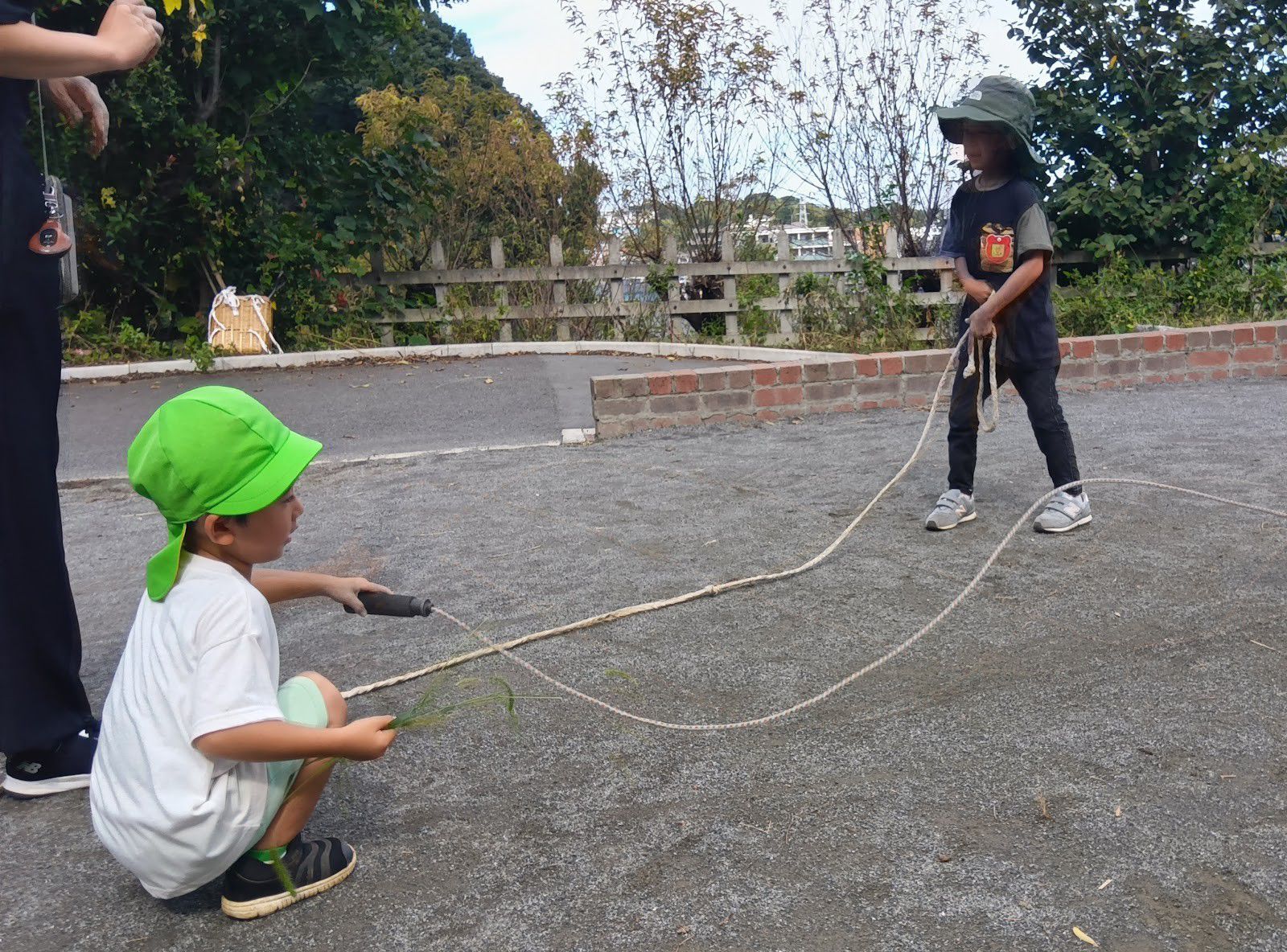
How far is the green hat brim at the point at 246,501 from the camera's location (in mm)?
1997

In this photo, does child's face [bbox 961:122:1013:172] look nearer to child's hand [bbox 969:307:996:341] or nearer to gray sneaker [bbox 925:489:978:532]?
child's hand [bbox 969:307:996:341]

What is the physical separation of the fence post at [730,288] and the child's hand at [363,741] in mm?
10422

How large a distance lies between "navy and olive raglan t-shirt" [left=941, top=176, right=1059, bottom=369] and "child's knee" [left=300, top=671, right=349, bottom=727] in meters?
3.16

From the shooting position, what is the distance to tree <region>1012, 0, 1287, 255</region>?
1118cm

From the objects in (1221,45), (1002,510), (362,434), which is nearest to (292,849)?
(1002,510)

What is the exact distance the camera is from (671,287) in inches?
487

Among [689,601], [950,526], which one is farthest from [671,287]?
[689,601]

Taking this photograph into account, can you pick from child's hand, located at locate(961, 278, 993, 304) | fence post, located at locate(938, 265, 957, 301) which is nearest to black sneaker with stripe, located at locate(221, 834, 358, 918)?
child's hand, located at locate(961, 278, 993, 304)

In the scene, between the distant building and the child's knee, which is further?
the distant building

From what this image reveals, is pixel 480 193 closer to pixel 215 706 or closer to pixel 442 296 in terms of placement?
pixel 442 296

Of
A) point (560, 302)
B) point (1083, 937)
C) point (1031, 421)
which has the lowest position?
point (1083, 937)

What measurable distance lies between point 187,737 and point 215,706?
97mm

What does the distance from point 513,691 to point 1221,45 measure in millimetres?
11156

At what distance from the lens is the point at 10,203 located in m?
2.38
